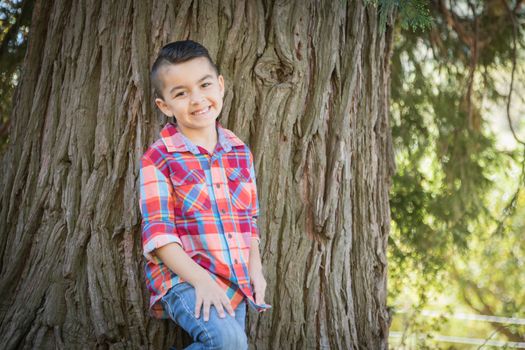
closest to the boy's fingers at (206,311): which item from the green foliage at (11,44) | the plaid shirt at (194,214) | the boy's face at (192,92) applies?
the plaid shirt at (194,214)

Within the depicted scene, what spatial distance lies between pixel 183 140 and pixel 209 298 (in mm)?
690

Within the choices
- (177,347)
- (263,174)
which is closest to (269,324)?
(177,347)

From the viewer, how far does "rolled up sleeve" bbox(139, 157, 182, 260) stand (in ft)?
8.33

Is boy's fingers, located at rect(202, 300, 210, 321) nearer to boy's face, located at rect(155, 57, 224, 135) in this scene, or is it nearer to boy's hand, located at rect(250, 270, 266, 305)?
boy's hand, located at rect(250, 270, 266, 305)

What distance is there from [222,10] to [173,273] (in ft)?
4.41

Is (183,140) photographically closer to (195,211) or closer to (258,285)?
(195,211)

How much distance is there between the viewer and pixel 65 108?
3311 mm

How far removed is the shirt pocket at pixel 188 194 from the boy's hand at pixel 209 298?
31 centimetres

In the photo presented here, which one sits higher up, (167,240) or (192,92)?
(192,92)

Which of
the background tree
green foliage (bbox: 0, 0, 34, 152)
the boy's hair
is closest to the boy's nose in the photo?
the boy's hair

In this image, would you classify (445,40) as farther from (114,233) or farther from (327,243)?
(114,233)

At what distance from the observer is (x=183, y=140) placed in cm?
275

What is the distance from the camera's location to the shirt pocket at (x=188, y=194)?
2666 mm

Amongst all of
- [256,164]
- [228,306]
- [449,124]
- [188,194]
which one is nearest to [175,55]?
[188,194]
